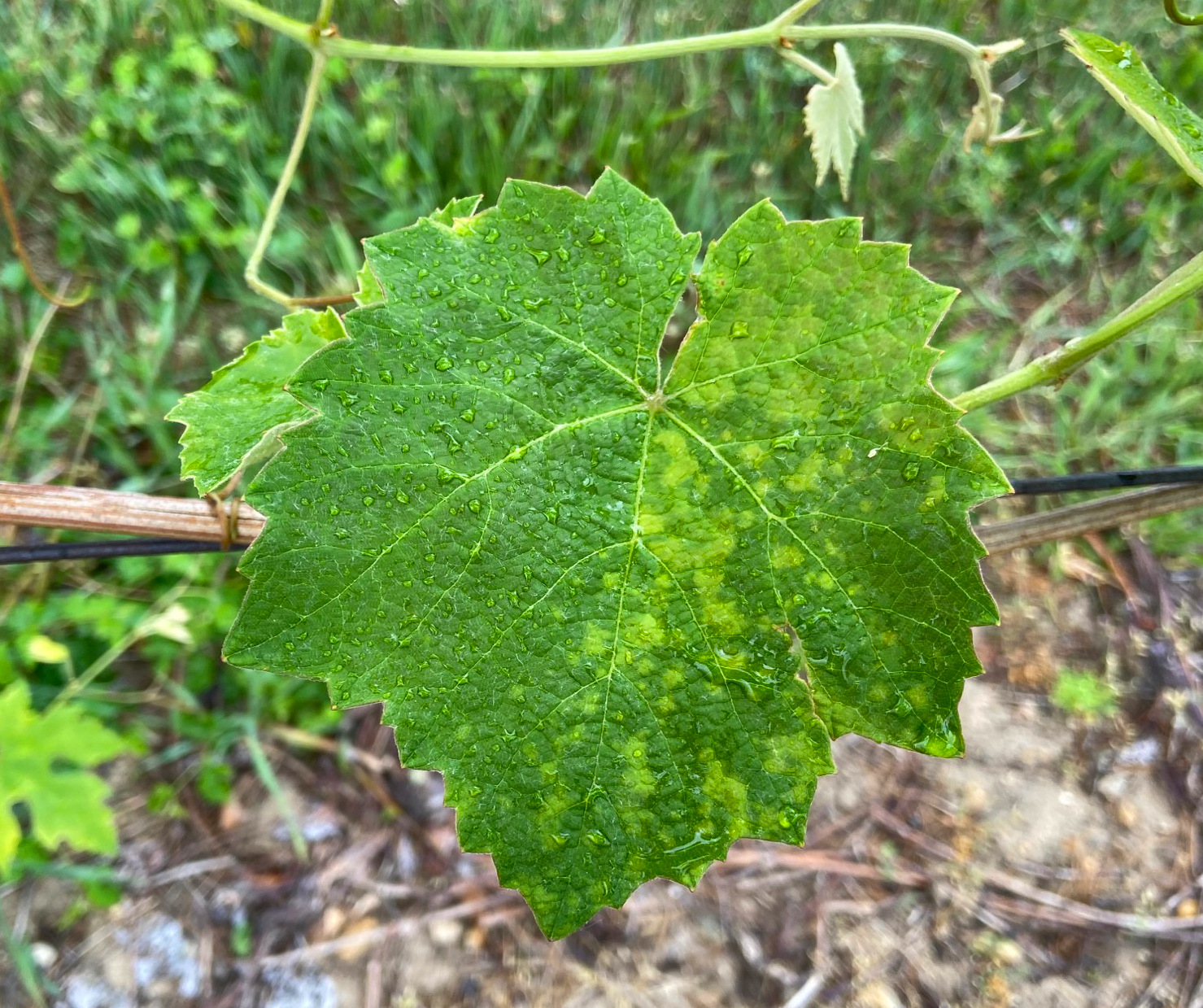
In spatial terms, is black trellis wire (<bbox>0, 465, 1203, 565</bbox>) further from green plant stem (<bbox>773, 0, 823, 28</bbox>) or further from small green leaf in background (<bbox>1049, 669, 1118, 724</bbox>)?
small green leaf in background (<bbox>1049, 669, 1118, 724</bbox>)

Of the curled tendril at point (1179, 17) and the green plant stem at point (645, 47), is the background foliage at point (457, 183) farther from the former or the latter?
the curled tendril at point (1179, 17)

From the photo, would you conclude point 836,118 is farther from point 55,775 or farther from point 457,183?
point 55,775

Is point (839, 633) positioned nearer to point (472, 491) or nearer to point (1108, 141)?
point (472, 491)

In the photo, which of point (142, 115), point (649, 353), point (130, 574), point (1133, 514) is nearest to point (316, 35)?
point (649, 353)

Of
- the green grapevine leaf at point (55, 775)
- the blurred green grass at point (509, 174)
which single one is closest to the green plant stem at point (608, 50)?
the green grapevine leaf at point (55, 775)

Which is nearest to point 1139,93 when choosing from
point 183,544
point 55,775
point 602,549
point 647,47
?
point 647,47

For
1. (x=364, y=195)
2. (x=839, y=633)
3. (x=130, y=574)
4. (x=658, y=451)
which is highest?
(x=658, y=451)
